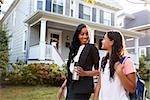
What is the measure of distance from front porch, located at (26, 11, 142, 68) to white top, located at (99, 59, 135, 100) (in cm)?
93

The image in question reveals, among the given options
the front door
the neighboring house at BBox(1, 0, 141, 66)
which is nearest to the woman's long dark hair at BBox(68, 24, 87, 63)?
the neighboring house at BBox(1, 0, 141, 66)

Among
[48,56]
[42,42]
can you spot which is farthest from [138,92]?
[42,42]

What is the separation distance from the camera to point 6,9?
2400mm

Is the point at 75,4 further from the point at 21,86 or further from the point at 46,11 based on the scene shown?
the point at 21,86

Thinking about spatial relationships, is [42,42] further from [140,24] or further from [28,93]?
[140,24]

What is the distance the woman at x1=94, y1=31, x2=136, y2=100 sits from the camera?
1.01 meters

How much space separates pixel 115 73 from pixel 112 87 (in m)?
→ 0.06

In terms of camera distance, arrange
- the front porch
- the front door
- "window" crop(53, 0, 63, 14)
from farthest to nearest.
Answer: "window" crop(53, 0, 63, 14) < the front door < the front porch

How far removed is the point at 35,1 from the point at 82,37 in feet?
6.73

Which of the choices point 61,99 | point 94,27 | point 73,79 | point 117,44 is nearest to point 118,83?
point 117,44

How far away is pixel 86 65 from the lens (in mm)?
1272

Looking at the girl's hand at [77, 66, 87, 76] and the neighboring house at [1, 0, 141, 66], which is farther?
the neighboring house at [1, 0, 141, 66]

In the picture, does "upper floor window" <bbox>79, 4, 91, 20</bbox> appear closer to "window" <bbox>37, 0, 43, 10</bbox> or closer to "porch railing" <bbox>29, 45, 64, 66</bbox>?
"window" <bbox>37, 0, 43, 10</bbox>

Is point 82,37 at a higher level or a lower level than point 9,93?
higher
